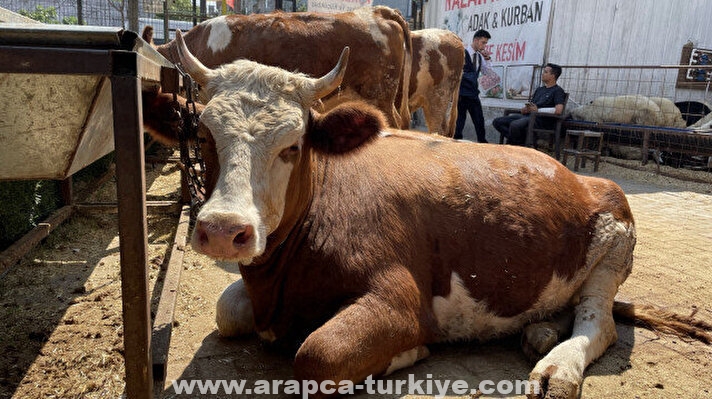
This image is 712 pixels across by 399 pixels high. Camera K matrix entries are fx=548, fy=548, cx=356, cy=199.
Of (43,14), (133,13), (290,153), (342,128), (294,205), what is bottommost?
(294,205)

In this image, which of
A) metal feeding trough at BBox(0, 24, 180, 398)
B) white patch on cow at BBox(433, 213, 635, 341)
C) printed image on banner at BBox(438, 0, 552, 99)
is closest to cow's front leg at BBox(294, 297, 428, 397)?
white patch on cow at BBox(433, 213, 635, 341)

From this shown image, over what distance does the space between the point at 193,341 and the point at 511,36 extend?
13111 millimetres

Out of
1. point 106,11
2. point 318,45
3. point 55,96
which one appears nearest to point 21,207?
point 55,96

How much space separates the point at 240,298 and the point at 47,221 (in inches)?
105

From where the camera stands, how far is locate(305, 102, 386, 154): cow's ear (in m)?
2.88

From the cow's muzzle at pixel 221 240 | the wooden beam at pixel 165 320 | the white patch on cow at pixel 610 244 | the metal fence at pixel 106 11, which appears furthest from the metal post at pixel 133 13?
the white patch on cow at pixel 610 244

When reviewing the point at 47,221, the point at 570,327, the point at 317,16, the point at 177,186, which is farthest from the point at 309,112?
the point at 177,186

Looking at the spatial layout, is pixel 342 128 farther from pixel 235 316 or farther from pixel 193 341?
pixel 193 341

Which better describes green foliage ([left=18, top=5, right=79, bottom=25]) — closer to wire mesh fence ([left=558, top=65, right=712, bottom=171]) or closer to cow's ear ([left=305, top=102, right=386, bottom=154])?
wire mesh fence ([left=558, top=65, right=712, bottom=171])

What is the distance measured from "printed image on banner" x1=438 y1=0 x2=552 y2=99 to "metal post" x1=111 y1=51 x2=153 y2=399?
12.6 m

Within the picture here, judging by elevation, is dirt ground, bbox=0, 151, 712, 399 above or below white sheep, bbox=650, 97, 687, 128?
below

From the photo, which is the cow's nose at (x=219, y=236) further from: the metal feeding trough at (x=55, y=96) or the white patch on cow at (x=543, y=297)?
the white patch on cow at (x=543, y=297)

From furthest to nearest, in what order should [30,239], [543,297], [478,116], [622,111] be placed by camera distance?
[622,111] → [478,116] → [30,239] → [543,297]

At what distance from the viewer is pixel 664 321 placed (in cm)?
355
